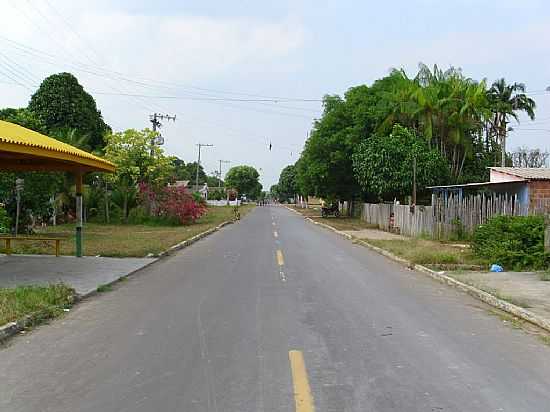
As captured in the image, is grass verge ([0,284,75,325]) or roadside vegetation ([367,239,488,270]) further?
roadside vegetation ([367,239,488,270])

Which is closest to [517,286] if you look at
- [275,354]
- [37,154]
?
[275,354]

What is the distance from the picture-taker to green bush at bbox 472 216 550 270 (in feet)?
52.9

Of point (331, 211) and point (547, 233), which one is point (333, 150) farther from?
point (547, 233)

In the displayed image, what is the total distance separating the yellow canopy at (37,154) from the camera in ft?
42.9

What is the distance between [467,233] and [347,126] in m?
24.0

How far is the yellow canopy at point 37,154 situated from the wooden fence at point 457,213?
13.1 m

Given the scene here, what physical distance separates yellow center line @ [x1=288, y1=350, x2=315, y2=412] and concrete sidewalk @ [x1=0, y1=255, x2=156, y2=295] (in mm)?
6108

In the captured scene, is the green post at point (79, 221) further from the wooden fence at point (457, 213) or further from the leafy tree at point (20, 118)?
the wooden fence at point (457, 213)

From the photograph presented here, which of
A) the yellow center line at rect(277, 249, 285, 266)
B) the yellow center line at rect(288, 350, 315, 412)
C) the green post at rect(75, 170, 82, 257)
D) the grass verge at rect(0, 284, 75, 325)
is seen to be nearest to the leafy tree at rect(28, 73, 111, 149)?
the green post at rect(75, 170, 82, 257)

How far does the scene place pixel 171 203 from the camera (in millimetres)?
39906

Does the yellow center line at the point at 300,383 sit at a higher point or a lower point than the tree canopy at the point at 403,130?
lower

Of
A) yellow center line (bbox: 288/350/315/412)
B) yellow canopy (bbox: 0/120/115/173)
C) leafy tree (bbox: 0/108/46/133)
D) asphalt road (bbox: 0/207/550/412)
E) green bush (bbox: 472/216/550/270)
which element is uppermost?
leafy tree (bbox: 0/108/46/133)

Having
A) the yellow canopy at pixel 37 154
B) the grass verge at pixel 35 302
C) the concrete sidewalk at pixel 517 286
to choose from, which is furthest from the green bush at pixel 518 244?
the yellow canopy at pixel 37 154

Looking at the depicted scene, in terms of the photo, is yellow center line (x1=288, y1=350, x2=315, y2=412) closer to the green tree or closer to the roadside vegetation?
the roadside vegetation
